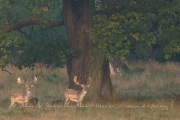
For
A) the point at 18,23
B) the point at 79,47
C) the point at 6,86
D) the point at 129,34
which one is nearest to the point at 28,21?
the point at 18,23

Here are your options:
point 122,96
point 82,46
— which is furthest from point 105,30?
point 122,96

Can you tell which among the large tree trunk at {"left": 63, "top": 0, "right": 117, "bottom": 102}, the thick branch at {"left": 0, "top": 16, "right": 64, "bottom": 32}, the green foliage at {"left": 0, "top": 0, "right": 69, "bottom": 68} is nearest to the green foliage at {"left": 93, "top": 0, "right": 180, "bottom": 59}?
the large tree trunk at {"left": 63, "top": 0, "right": 117, "bottom": 102}

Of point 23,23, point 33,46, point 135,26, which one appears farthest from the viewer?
point 33,46

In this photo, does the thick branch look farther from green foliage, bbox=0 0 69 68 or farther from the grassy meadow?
the grassy meadow

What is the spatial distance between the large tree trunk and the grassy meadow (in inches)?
39.4

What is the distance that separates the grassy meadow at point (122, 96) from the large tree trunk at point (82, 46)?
39.4 inches

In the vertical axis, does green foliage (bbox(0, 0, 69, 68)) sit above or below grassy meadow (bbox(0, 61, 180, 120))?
above

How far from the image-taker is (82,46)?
23562 millimetres

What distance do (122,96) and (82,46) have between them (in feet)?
10.2

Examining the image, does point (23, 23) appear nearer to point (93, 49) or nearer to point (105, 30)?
point (93, 49)

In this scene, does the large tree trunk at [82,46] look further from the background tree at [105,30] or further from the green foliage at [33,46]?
the green foliage at [33,46]

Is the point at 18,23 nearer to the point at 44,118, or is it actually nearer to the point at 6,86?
the point at 44,118

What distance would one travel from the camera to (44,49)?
938 inches

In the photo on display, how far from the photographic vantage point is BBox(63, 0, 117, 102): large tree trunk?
→ 2331 centimetres
